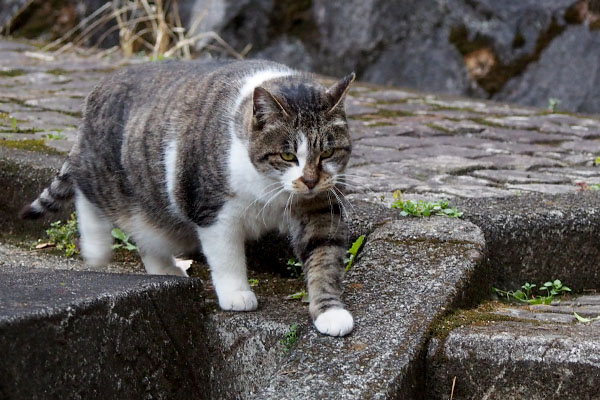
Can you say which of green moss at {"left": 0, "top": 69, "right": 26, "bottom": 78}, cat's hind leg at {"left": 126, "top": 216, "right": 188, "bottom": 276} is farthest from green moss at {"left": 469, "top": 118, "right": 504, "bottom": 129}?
green moss at {"left": 0, "top": 69, "right": 26, "bottom": 78}

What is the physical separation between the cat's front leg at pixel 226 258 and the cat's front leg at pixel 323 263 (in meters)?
0.19

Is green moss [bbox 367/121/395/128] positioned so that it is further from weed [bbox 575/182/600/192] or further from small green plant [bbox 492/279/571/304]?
small green plant [bbox 492/279/571/304]

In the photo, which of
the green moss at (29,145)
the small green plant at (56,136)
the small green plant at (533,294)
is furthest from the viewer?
the small green plant at (56,136)

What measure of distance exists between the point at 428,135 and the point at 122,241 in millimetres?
1980

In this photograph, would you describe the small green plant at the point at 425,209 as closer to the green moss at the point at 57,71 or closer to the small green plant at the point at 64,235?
the small green plant at the point at 64,235

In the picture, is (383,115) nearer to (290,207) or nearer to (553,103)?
(553,103)

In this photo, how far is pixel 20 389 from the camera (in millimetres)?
1879

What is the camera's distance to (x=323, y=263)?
270cm

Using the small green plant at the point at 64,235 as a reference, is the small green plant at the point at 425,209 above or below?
above

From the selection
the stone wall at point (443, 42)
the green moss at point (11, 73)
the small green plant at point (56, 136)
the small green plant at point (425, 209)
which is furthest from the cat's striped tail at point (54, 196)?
the stone wall at point (443, 42)

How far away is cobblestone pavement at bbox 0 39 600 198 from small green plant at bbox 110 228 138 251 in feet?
2.34

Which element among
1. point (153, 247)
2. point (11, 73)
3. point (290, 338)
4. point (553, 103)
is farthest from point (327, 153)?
point (11, 73)

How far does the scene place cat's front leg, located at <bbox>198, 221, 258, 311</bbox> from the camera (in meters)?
2.75

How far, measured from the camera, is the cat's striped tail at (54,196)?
3.36m
